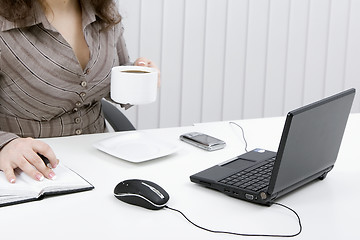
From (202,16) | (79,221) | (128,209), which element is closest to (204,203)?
(128,209)

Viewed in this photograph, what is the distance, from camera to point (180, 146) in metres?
1.77

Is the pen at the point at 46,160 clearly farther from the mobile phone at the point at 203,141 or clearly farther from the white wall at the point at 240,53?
the white wall at the point at 240,53

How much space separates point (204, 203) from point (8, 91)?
80 centimetres

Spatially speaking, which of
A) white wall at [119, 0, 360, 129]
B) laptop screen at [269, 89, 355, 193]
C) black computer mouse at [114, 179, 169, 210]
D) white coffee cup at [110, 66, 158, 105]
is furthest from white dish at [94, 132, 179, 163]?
white wall at [119, 0, 360, 129]

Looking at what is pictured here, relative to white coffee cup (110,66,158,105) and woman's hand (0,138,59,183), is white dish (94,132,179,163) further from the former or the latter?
woman's hand (0,138,59,183)

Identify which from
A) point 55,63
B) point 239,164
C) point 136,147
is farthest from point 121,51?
Answer: point 239,164

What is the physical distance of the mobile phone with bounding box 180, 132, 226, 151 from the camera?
176 cm

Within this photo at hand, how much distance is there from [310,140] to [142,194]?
1.24 ft

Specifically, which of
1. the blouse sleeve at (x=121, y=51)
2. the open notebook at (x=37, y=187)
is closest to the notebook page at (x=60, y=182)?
the open notebook at (x=37, y=187)

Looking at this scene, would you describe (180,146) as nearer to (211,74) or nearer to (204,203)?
(204,203)

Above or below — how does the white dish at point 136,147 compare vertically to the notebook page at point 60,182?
above

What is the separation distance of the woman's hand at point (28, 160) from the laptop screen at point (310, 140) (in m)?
0.50

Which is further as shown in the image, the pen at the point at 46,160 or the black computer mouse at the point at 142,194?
the pen at the point at 46,160

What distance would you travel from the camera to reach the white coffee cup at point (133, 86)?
5.39 ft
